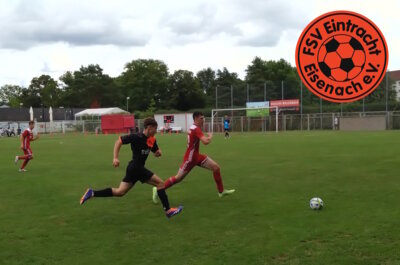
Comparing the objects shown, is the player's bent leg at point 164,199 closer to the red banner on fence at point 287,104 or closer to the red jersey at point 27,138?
the red jersey at point 27,138

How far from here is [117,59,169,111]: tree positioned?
10536cm

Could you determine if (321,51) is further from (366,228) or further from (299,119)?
(299,119)

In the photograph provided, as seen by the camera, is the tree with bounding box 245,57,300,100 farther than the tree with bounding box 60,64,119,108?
No

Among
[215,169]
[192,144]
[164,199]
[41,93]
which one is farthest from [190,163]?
[41,93]

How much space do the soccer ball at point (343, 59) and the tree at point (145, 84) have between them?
96969 millimetres

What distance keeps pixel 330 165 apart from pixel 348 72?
32.5 ft

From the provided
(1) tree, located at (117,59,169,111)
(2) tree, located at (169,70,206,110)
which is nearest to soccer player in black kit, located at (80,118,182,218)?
(2) tree, located at (169,70,206,110)

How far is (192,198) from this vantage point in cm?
952

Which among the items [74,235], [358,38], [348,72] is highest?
[358,38]

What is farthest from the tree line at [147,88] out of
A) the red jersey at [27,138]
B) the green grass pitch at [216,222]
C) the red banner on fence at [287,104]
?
the green grass pitch at [216,222]

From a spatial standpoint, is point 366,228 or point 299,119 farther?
point 299,119

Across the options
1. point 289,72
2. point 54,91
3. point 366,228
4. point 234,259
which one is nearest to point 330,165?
point 366,228

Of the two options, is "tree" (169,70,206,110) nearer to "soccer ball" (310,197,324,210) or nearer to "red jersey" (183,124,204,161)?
"red jersey" (183,124,204,161)

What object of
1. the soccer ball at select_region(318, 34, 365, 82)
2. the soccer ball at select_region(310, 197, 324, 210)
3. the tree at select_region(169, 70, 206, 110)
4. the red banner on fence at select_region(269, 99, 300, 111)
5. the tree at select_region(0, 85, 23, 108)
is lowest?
the soccer ball at select_region(310, 197, 324, 210)
